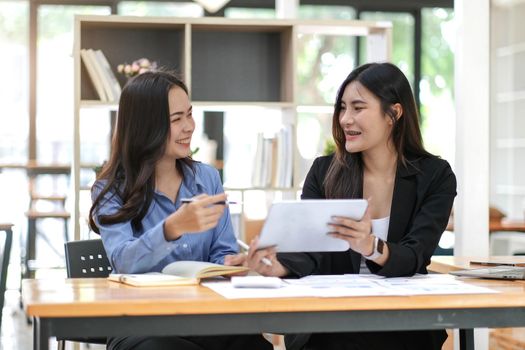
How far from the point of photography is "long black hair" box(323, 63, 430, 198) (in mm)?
2740

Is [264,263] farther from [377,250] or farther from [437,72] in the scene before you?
[437,72]

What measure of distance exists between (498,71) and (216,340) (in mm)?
6725

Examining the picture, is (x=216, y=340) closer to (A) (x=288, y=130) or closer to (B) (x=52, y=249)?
(A) (x=288, y=130)

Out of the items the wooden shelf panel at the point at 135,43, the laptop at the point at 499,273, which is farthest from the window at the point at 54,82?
the laptop at the point at 499,273

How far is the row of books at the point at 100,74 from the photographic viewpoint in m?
4.67

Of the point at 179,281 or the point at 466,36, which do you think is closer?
the point at 179,281

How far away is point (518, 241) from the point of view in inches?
325

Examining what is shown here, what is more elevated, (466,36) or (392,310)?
(466,36)

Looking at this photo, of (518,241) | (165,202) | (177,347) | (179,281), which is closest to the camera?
(179,281)

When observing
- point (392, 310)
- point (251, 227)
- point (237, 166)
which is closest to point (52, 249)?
point (237, 166)

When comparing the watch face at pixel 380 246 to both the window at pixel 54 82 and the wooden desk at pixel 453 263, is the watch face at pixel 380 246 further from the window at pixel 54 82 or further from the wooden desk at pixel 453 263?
the window at pixel 54 82

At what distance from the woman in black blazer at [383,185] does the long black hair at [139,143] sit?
449mm

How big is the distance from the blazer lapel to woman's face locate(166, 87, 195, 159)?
2.02ft

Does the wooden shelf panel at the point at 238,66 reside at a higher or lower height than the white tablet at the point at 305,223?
higher
